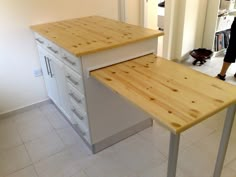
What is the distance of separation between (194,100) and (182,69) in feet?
1.37

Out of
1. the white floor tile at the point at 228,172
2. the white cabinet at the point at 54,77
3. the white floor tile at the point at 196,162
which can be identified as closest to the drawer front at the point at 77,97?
the white cabinet at the point at 54,77

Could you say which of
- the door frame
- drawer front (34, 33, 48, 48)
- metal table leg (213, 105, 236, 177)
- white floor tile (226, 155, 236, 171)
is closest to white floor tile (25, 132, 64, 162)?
drawer front (34, 33, 48, 48)

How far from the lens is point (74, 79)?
1.80m

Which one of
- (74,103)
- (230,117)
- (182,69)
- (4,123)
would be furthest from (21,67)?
(230,117)

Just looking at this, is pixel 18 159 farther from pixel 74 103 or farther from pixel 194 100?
pixel 194 100

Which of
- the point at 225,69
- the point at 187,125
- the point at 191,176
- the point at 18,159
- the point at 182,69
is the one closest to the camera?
the point at 187,125

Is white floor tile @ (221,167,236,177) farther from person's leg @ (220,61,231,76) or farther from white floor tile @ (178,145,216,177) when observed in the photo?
person's leg @ (220,61,231,76)

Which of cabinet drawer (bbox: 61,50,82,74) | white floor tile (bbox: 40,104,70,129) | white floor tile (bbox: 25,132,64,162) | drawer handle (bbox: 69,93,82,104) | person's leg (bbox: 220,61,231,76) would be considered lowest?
white floor tile (bbox: 25,132,64,162)

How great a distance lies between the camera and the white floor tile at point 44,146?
1.99 meters

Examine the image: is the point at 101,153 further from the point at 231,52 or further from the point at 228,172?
the point at 231,52

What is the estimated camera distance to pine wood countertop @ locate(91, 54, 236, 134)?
1105mm

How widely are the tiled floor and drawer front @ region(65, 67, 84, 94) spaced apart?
0.60 metres

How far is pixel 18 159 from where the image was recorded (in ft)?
6.39

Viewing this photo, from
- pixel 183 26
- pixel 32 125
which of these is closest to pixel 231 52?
pixel 183 26
